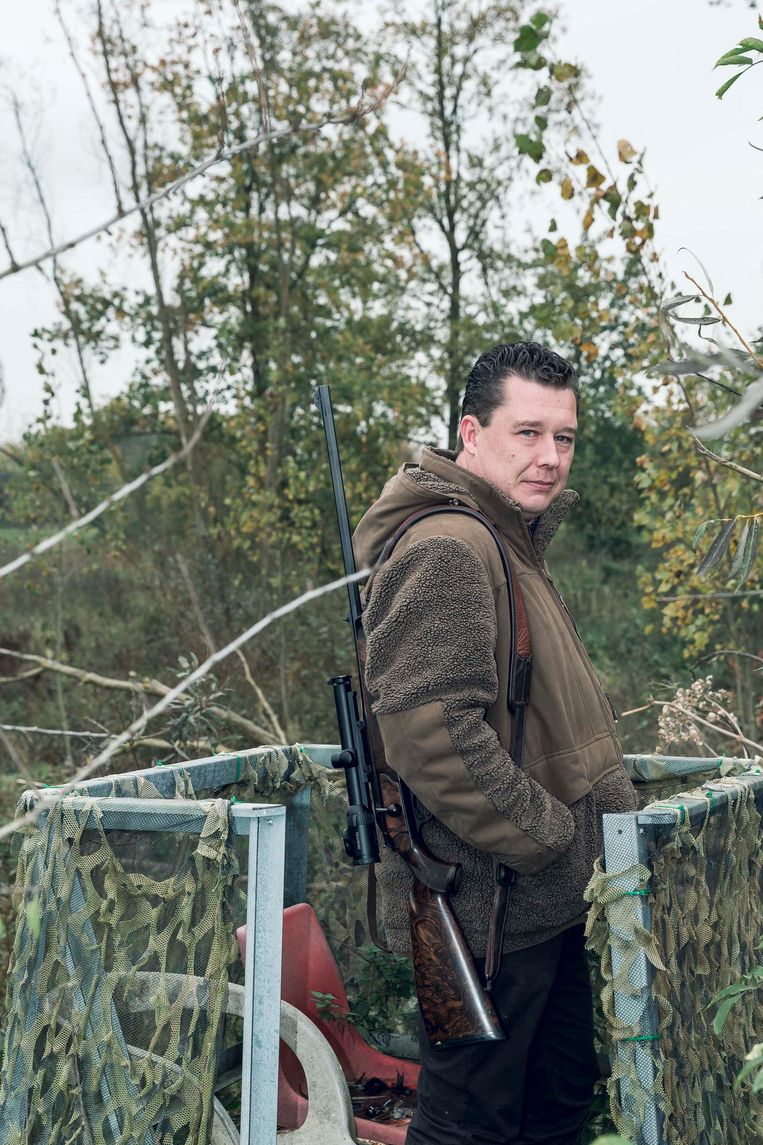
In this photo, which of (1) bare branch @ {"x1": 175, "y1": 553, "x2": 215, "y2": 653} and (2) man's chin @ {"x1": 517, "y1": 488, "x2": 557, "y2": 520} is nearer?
(1) bare branch @ {"x1": 175, "y1": 553, "x2": 215, "y2": 653}

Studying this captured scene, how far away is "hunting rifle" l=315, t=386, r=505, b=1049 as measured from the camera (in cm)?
269

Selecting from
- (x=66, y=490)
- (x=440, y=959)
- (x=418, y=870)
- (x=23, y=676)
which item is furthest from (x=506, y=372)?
(x=23, y=676)

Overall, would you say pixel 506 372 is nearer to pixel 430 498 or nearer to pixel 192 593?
pixel 430 498

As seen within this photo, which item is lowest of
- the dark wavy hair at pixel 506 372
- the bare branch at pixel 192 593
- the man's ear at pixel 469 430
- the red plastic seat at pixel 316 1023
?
the red plastic seat at pixel 316 1023

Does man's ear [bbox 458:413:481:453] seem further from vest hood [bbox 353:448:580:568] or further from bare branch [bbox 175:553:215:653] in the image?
bare branch [bbox 175:553:215:653]

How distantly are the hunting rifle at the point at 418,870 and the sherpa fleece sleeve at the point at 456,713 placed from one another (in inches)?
8.2

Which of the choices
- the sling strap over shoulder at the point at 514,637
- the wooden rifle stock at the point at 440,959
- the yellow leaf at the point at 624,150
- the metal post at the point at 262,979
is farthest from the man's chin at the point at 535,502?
the yellow leaf at the point at 624,150

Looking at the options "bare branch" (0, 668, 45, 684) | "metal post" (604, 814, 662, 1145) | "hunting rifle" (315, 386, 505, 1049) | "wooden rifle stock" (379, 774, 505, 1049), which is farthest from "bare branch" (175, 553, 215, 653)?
"metal post" (604, 814, 662, 1145)

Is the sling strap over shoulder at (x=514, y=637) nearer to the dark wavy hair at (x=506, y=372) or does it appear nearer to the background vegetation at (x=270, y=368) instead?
the dark wavy hair at (x=506, y=372)

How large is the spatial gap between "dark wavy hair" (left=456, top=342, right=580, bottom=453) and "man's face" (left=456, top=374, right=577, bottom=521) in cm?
2

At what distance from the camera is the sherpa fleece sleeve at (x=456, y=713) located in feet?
8.42

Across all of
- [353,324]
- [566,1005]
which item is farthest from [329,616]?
[566,1005]

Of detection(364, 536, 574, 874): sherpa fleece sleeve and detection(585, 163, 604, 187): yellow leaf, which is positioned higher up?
detection(585, 163, 604, 187): yellow leaf

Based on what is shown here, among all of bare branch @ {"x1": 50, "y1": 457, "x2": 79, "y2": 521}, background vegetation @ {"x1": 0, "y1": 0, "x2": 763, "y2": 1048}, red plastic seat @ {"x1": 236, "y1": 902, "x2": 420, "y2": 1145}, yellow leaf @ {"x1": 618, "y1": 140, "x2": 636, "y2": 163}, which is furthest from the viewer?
background vegetation @ {"x1": 0, "y1": 0, "x2": 763, "y2": 1048}
